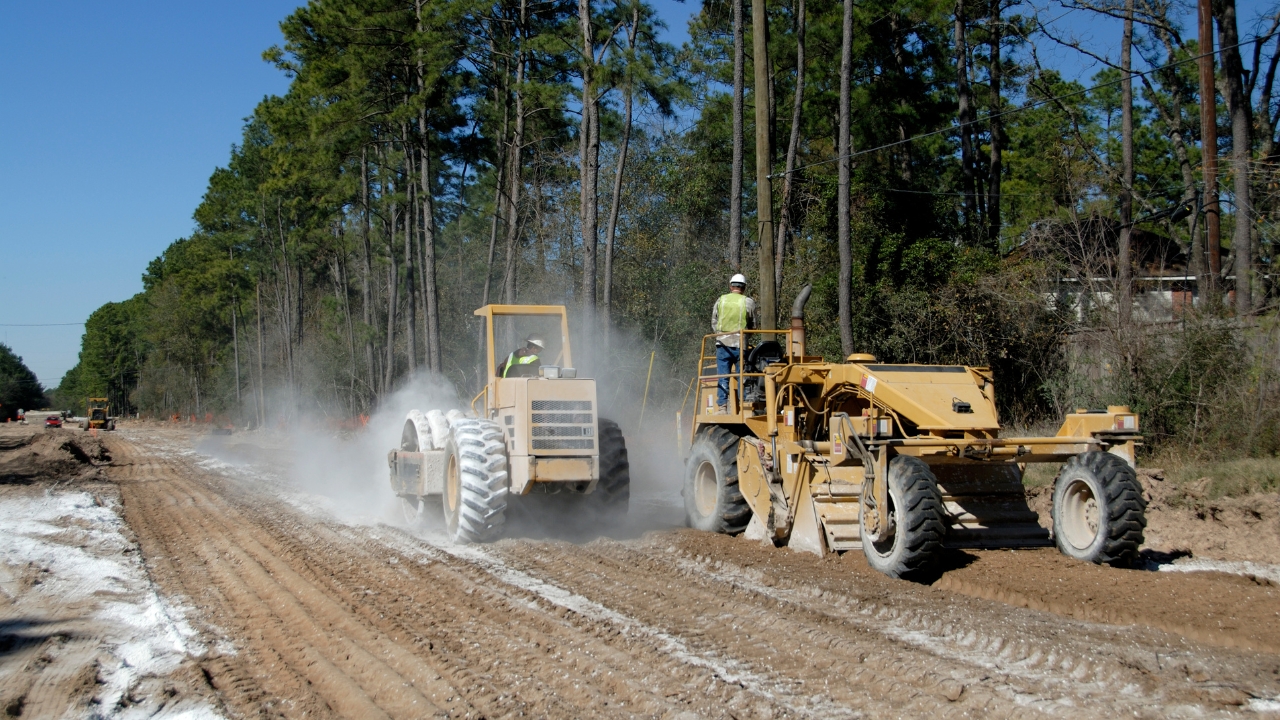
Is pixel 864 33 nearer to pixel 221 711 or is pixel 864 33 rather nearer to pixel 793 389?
pixel 793 389

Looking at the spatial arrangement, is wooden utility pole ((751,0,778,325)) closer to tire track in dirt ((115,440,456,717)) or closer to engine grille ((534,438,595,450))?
engine grille ((534,438,595,450))

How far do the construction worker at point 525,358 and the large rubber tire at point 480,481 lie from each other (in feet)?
3.69

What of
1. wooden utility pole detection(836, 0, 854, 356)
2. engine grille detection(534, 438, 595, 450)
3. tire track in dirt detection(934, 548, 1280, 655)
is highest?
wooden utility pole detection(836, 0, 854, 356)

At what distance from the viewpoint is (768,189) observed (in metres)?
15.5

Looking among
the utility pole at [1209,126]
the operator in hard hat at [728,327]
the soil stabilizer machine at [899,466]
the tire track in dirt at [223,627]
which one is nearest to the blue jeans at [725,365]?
the operator in hard hat at [728,327]

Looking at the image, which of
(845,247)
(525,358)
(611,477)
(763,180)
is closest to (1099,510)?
(611,477)

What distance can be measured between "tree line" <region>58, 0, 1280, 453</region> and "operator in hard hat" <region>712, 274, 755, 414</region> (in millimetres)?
4223

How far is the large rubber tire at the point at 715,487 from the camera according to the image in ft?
34.3

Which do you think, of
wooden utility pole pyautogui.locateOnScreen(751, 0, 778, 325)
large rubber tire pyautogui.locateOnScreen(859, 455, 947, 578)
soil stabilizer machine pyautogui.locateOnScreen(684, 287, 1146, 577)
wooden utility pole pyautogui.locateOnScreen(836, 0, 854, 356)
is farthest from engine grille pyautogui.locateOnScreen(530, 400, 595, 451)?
wooden utility pole pyautogui.locateOnScreen(836, 0, 854, 356)

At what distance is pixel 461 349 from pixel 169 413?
54042mm

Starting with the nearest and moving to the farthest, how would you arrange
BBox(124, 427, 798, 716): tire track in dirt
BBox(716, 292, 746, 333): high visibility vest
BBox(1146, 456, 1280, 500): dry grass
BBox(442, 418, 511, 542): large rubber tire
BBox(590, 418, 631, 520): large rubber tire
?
BBox(124, 427, 798, 716): tire track in dirt
BBox(442, 418, 511, 542): large rubber tire
BBox(1146, 456, 1280, 500): dry grass
BBox(590, 418, 631, 520): large rubber tire
BBox(716, 292, 746, 333): high visibility vest

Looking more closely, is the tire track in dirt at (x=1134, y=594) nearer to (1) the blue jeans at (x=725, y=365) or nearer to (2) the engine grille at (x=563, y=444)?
(1) the blue jeans at (x=725, y=365)

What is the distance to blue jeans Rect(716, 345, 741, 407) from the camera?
10836 mm

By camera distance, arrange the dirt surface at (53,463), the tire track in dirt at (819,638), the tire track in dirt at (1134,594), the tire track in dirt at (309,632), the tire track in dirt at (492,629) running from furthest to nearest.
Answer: the dirt surface at (53,463) → the tire track in dirt at (1134,594) → the tire track in dirt at (309,632) → the tire track in dirt at (492,629) → the tire track in dirt at (819,638)
